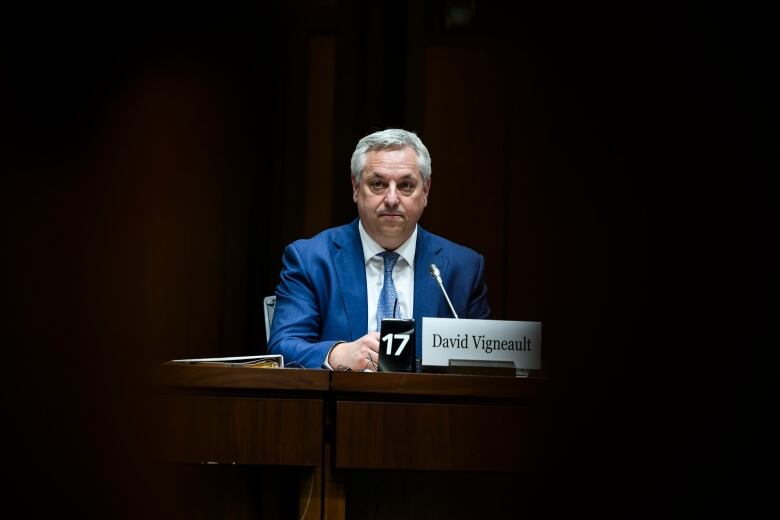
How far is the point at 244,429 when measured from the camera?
58.9 inches

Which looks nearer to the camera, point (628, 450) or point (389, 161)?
point (628, 450)

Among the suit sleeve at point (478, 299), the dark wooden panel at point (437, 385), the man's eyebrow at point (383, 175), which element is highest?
the man's eyebrow at point (383, 175)

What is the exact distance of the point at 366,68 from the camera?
12.4ft

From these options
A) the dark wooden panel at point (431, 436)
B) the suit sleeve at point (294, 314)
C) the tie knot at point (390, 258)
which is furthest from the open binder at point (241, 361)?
the tie knot at point (390, 258)

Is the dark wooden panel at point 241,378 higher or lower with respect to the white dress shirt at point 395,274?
lower

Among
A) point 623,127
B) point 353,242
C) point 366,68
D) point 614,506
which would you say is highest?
point 366,68

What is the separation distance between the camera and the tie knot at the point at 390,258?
A: 2.56 m

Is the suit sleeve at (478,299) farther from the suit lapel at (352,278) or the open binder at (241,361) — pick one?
the open binder at (241,361)

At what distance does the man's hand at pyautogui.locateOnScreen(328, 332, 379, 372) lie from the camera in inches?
78.7

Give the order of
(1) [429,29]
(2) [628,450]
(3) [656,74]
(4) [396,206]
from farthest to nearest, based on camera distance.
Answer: (1) [429,29] < (4) [396,206] < (3) [656,74] < (2) [628,450]

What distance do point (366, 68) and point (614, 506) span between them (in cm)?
272

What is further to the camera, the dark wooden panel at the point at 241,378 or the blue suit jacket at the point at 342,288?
the blue suit jacket at the point at 342,288

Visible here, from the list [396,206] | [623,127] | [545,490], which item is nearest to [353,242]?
[396,206]

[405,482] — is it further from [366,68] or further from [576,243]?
[366,68]
